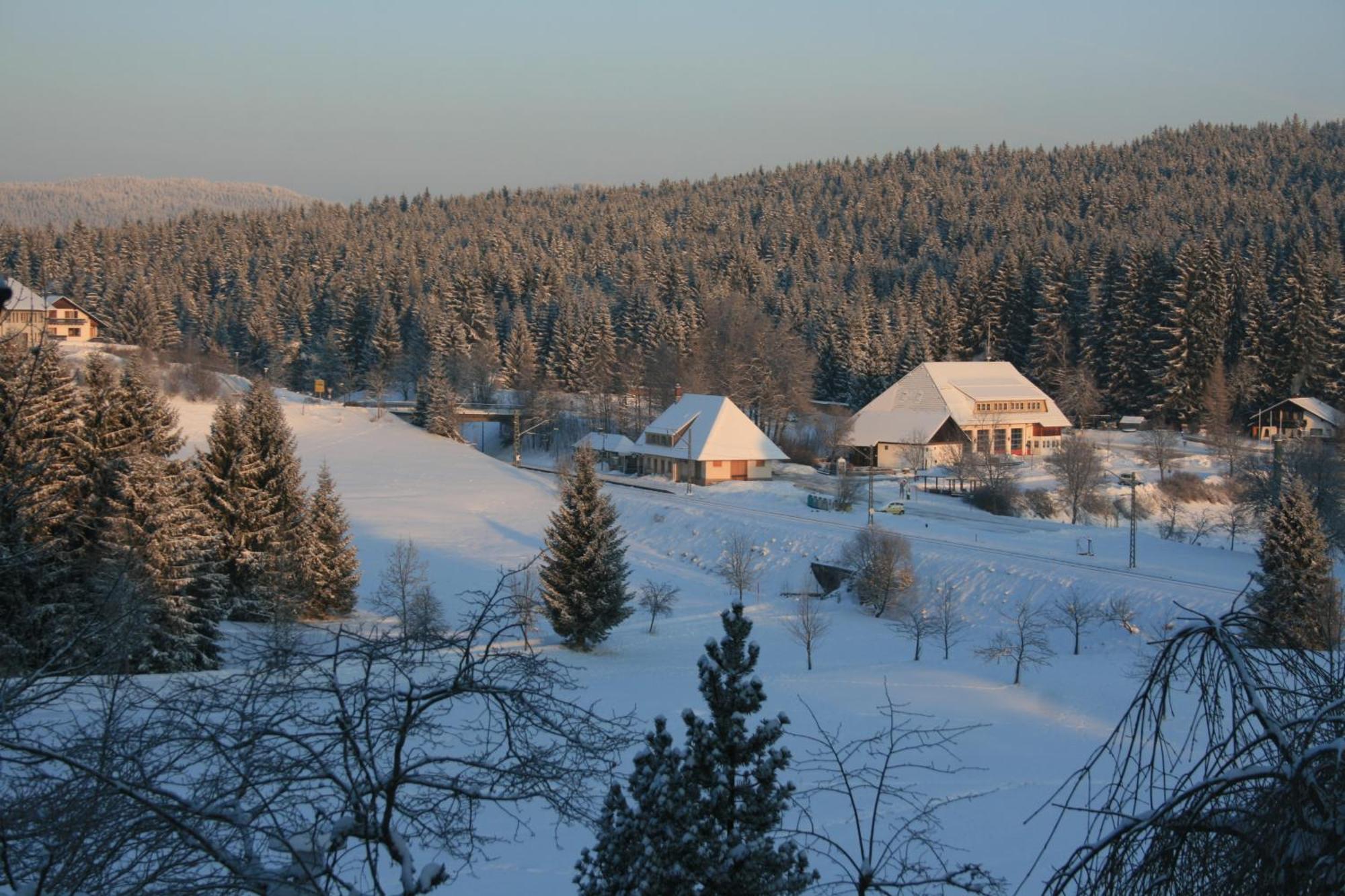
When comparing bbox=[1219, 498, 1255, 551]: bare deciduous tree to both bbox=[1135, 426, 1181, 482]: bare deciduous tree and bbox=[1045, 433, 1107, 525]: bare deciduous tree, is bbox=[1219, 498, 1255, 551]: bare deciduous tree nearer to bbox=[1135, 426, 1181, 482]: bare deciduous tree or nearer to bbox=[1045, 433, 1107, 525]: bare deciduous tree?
bbox=[1135, 426, 1181, 482]: bare deciduous tree

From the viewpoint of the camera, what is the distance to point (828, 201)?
6501 inches

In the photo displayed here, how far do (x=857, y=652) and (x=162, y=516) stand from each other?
20.0 metres

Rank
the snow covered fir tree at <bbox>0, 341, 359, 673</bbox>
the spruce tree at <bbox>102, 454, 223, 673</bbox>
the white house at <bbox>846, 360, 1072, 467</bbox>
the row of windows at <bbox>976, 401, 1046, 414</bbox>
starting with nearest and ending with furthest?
the snow covered fir tree at <bbox>0, 341, 359, 673</bbox> → the spruce tree at <bbox>102, 454, 223, 673</bbox> → the white house at <bbox>846, 360, 1072, 467</bbox> → the row of windows at <bbox>976, 401, 1046, 414</bbox>

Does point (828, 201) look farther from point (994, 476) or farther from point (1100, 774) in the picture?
point (1100, 774)

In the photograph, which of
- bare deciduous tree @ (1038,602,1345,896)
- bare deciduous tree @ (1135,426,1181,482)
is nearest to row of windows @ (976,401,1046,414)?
bare deciduous tree @ (1135,426,1181,482)

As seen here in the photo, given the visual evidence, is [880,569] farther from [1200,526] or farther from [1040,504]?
[1200,526]

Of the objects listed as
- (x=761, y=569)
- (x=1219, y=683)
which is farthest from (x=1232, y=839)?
(x=761, y=569)

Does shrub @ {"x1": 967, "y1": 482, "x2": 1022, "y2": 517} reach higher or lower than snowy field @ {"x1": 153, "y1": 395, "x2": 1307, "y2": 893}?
higher

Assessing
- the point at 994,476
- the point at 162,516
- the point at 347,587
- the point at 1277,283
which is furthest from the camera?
the point at 1277,283

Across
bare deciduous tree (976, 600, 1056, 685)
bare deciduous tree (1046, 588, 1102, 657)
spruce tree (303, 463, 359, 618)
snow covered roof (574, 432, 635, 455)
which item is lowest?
bare deciduous tree (976, 600, 1056, 685)

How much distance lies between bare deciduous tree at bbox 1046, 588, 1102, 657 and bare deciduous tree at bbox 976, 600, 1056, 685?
47 cm

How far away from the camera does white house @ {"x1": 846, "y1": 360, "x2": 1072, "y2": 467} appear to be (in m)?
61.2

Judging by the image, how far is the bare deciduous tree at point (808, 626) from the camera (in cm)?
3075

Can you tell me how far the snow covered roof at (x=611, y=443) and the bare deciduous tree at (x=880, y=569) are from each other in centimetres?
2623
